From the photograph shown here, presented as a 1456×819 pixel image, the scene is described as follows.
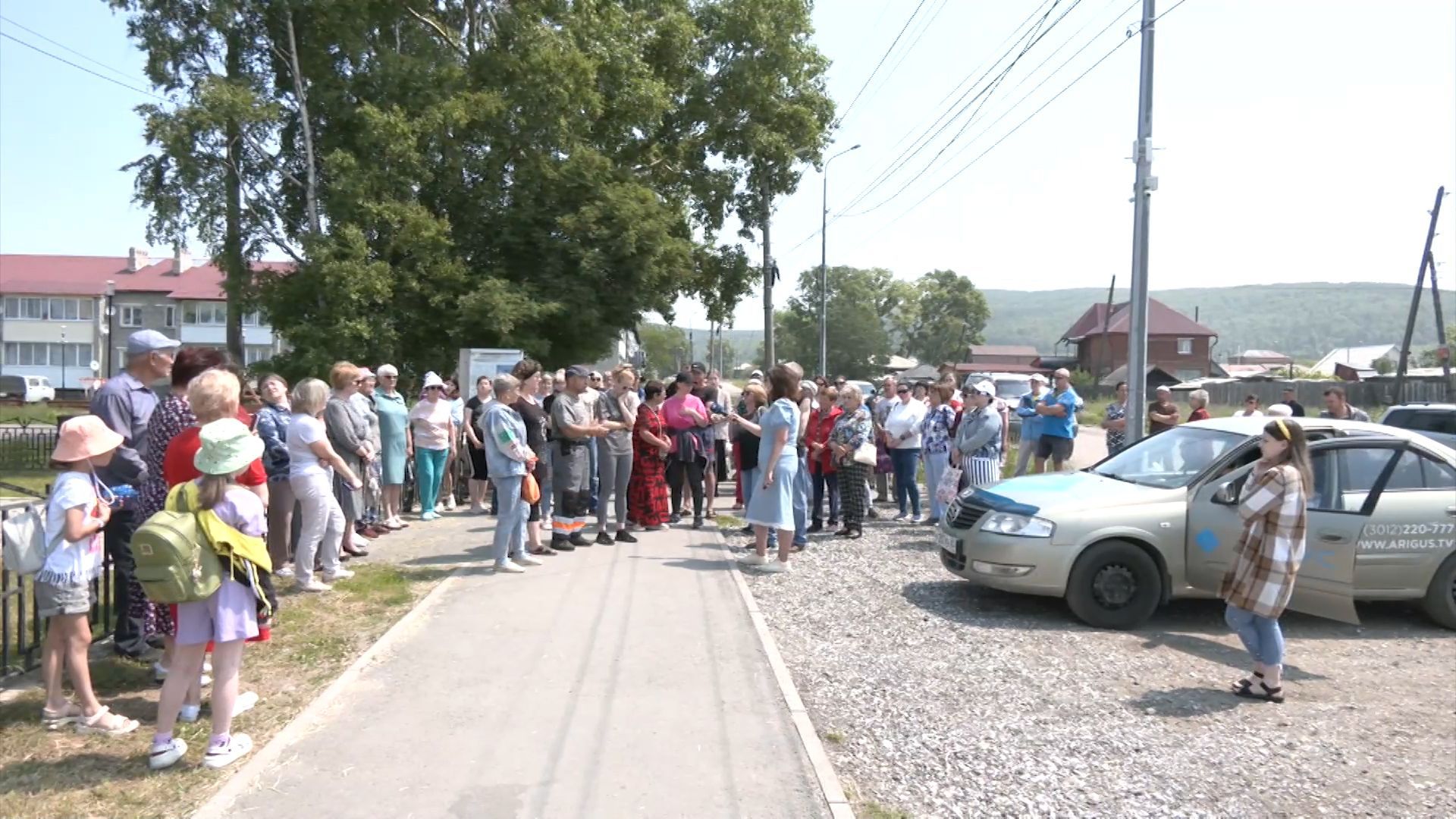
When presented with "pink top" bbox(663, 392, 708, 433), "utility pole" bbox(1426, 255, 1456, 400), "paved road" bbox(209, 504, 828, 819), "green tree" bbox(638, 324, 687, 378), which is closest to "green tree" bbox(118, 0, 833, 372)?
"pink top" bbox(663, 392, 708, 433)

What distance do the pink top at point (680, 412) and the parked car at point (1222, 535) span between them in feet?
14.1

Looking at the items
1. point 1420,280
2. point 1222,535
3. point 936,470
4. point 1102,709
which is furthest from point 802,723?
point 1420,280

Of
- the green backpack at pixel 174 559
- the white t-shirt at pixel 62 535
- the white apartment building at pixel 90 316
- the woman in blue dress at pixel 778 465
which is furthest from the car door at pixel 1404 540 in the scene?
the white apartment building at pixel 90 316

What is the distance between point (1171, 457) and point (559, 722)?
6.00 metres

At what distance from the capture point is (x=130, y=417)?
5633 mm

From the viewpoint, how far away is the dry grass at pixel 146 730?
436cm

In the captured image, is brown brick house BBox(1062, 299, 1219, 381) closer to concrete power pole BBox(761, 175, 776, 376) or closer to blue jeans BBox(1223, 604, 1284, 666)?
concrete power pole BBox(761, 175, 776, 376)

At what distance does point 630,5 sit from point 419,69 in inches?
318

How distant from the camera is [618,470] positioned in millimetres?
11070

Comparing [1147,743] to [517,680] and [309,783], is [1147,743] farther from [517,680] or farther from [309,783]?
[309,783]

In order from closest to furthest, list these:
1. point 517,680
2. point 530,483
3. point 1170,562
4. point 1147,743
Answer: point 1147,743 → point 517,680 → point 1170,562 → point 530,483

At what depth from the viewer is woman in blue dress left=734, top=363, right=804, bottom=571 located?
9.70 m

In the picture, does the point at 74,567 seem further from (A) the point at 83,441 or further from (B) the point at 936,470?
(B) the point at 936,470

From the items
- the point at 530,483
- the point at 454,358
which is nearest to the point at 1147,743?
the point at 530,483
